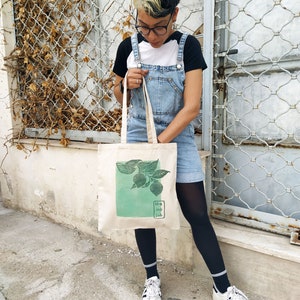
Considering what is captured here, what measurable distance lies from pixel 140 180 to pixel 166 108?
0.37 metres

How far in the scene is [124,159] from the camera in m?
1.29

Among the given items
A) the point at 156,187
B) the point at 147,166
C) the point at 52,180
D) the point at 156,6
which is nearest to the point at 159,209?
the point at 156,187

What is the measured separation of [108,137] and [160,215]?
3.86ft

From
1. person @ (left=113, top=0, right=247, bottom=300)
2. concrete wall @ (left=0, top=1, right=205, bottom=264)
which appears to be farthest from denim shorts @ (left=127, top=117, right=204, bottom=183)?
concrete wall @ (left=0, top=1, right=205, bottom=264)

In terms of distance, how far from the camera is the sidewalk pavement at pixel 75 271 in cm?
174

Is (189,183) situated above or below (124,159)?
below

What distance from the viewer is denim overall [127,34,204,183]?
1.33 meters

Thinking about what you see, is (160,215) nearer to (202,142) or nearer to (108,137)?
(202,142)

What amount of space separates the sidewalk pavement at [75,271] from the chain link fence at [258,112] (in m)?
0.55

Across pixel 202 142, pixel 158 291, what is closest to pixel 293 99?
pixel 202 142

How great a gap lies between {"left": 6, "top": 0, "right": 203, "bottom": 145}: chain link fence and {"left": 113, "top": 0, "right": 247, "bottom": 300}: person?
0.88 m

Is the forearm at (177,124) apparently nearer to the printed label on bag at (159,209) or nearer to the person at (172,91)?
the person at (172,91)

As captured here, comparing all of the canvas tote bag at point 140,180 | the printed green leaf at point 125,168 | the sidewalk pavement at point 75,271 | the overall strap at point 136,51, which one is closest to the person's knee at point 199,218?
the canvas tote bag at point 140,180

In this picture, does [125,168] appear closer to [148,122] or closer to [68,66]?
[148,122]
